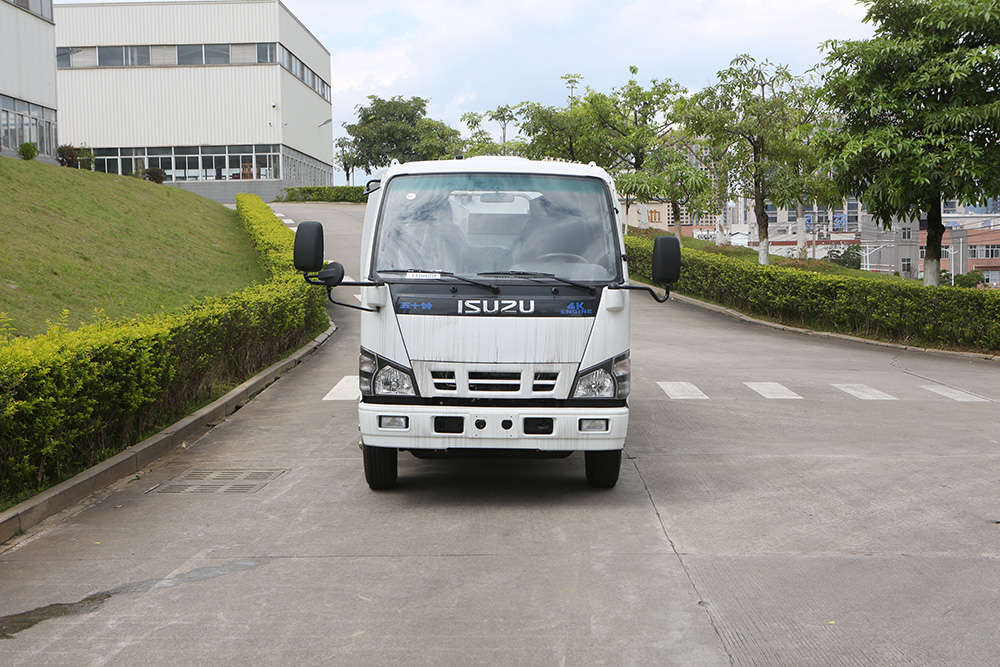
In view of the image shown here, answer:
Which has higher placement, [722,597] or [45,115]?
[45,115]

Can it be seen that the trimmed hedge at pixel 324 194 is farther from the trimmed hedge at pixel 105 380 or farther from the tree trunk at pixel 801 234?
the trimmed hedge at pixel 105 380

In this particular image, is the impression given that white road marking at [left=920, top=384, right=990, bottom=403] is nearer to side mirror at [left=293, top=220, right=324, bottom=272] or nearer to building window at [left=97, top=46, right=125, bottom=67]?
side mirror at [left=293, top=220, right=324, bottom=272]

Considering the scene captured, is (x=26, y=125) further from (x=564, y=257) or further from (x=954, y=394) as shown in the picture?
(x=564, y=257)

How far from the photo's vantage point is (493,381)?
701 centimetres

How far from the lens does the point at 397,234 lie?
24.7 ft

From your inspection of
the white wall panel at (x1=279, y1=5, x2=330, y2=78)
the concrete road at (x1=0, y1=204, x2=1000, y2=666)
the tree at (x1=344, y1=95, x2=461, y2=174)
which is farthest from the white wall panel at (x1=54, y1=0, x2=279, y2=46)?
the concrete road at (x1=0, y1=204, x2=1000, y2=666)

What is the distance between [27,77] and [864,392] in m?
37.2

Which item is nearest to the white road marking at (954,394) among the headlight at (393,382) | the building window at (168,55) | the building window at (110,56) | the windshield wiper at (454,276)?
the windshield wiper at (454,276)

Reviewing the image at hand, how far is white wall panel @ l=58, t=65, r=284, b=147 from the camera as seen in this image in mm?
65875

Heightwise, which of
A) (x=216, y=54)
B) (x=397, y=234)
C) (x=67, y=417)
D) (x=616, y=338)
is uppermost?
(x=216, y=54)

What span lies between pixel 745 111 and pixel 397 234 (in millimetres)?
26324

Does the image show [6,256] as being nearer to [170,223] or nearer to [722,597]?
[170,223]

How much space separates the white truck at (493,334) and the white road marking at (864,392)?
6.57 meters

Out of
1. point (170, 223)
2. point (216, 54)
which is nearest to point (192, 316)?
point (170, 223)
